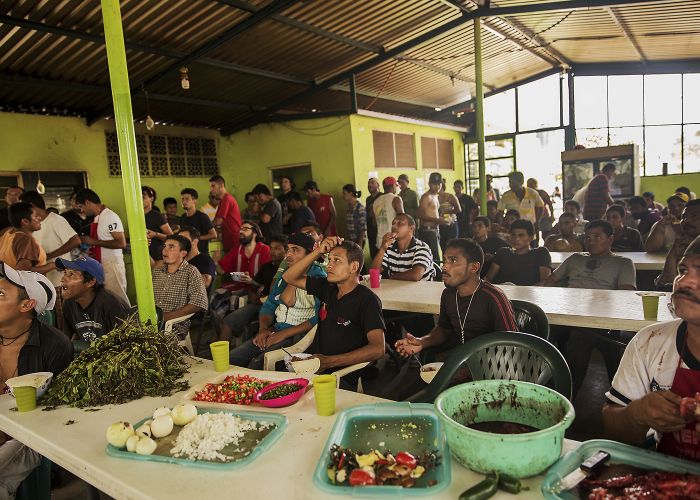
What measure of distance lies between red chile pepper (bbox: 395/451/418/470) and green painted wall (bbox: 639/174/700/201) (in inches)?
514

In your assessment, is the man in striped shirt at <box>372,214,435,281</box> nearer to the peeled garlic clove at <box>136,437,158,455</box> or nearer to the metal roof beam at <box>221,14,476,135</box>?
the peeled garlic clove at <box>136,437,158,455</box>

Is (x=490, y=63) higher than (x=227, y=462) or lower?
higher

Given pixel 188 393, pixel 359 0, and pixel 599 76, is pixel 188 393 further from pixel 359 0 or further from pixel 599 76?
pixel 599 76

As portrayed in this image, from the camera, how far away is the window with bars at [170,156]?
920cm

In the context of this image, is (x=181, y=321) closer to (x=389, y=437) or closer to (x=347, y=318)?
(x=347, y=318)

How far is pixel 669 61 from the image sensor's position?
11898mm

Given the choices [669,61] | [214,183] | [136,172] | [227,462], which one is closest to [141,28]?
[214,183]

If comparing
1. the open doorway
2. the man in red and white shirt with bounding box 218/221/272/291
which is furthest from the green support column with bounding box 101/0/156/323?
the open doorway

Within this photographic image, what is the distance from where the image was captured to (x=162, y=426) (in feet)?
5.71

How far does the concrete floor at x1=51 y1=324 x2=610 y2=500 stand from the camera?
3.04 meters

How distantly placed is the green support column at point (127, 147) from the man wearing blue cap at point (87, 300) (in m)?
0.55

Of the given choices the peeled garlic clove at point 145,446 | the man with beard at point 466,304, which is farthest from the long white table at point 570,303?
the peeled garlic clove at point 145,446

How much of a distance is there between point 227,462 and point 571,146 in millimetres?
13611

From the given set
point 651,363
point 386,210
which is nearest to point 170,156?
point 386,210
